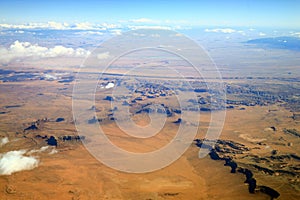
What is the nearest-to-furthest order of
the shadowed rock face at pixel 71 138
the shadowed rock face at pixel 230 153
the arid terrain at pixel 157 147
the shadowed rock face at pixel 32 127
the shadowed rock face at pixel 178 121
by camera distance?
the shadowed rock face at pixel 230 153, the arid terrain at pixel 157 147, the shadowed rock face at pixel 71 138, the shadowed rock face at pixel 32 127, the shadowed rock face at pixel 178 121

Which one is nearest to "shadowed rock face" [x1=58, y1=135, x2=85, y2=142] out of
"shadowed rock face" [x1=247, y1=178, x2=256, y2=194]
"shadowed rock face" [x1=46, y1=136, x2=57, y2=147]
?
"shadowed rock face" [x1=46, y1=136, x2=57, y2=147]

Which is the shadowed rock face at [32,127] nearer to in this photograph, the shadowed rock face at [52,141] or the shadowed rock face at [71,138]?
the shadowed rock face at [52,141]

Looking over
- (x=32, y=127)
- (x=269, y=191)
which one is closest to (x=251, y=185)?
(x=269, y=191)

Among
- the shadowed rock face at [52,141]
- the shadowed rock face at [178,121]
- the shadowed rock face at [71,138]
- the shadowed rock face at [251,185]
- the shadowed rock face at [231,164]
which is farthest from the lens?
the shadowed rock face at [178,121]

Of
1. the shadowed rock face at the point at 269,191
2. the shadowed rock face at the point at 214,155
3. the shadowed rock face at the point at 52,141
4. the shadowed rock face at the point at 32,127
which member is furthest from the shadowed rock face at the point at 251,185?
the shadowed rock face at the point at 32,127

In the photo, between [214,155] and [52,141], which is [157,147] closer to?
[214,155]

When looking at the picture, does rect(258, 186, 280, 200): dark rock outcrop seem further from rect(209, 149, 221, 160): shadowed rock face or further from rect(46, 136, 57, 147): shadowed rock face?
rect(46, 136, 57, 147): shadowed rock face

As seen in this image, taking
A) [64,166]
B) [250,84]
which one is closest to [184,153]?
[64,166]

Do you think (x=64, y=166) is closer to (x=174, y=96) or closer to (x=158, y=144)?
(x=158, y=144)
